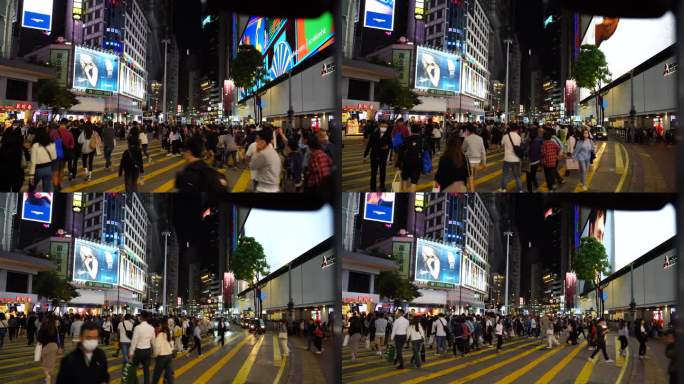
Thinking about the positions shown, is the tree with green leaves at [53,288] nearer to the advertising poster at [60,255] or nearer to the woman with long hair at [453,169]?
the advertising poster at [60,255]

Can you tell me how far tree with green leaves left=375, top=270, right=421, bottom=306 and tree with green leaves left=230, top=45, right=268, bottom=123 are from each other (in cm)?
165

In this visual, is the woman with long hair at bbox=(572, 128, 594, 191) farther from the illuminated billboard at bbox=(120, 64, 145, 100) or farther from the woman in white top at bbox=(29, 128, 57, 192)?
the woman in white top at bbox=(29, 128, 57, 192)

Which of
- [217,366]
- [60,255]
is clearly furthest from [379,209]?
[60,255]

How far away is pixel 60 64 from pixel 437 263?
3.43 metres

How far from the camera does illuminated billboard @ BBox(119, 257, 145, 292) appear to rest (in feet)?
28.7

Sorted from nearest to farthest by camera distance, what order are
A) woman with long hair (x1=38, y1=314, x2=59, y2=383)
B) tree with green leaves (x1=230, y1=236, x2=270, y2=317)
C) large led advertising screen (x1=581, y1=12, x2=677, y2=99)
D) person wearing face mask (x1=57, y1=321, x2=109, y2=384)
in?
person wearing face mask (x1=57, y1=321, x2=109, y2=384), woman with long hair (x1=38, y1=314, x2=59, y2=383), tree with green leaves (x1=230, y1=236, x2=270, y2=317), large led advertising screen (x1=581, y1=12, x2=677, y2=99)

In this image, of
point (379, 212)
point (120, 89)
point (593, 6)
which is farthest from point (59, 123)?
point (593, 6)

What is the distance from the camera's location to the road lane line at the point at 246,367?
28.3ft

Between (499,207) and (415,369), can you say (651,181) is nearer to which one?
(499,207)

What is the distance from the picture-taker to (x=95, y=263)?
8820 millimetres

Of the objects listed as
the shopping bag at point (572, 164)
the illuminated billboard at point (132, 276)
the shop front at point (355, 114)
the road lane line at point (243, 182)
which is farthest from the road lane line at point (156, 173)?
the shopping bag at point (572, 164)

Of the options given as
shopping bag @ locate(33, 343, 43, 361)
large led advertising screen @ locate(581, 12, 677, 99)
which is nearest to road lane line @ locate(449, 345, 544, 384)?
large led advertising screen @ locate(581, 12, 677, 99)

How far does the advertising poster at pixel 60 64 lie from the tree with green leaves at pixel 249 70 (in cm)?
133

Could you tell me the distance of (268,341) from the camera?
A: 348 inches
